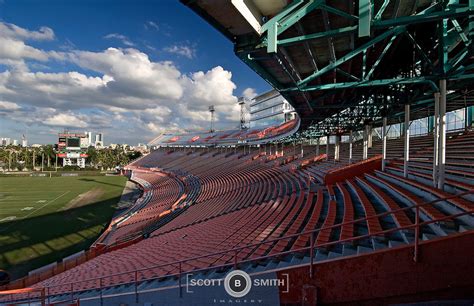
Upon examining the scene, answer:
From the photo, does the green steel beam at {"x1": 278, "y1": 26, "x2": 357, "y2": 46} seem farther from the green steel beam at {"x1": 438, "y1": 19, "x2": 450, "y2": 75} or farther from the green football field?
the green football field

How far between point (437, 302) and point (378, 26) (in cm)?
417

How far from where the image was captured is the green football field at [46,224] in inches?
543

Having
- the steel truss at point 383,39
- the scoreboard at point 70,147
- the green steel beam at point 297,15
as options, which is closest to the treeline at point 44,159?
the scoreboard at point 70,147

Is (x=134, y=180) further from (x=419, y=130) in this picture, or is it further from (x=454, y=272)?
(x=454, y=272)

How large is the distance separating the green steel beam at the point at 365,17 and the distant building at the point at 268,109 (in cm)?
5251

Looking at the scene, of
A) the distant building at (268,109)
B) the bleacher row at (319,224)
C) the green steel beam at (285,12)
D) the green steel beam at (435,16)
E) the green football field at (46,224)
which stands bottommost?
the green football field at (46,224)

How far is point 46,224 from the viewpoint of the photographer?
19359mm

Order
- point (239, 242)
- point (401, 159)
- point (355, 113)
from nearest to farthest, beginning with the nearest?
point (239, 242) < point (401, 159) < point (355, 113)

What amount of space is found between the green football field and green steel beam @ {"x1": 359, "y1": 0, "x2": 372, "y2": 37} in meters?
16.1

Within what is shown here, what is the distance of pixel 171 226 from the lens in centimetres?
1480

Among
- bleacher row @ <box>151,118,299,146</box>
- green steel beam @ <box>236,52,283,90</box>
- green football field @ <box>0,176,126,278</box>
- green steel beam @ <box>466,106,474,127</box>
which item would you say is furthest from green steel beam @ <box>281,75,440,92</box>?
bleacher row @ <box>151,118,299,146</box>

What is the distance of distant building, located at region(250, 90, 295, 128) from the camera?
58938 mm

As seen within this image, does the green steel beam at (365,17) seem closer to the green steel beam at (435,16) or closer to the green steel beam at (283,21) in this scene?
the green steel beam at (435,16)

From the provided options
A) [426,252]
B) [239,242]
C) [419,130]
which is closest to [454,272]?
[426,252]
